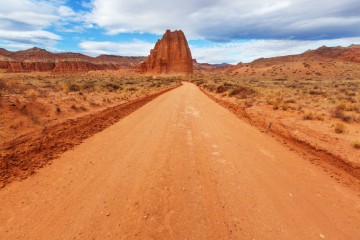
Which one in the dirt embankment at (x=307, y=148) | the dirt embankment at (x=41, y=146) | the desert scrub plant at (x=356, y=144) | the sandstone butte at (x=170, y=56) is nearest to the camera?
the dirt embankment at (x=41, y=146)

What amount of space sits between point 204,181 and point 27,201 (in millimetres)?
3391

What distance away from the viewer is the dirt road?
11.3ft

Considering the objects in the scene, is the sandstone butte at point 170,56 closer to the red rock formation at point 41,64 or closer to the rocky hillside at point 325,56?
the red rock formation at point 41,64

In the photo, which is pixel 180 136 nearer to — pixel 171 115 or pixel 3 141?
pixel 171 115

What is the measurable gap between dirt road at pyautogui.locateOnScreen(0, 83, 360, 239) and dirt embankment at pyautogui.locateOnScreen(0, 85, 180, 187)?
0.39 meters

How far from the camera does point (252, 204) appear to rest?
412cm

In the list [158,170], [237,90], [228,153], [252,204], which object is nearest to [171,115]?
[228,153]

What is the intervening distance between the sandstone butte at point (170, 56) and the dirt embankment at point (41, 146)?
310ft

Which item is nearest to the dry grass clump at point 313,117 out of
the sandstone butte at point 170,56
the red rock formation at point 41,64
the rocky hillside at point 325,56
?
the rocky hillside at point 325,56

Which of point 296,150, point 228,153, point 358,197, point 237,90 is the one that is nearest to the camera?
point 358,197

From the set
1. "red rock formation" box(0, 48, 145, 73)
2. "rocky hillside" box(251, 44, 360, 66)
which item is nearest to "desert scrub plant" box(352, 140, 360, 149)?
"rocky hillside" box(251, 44, 360, 66)

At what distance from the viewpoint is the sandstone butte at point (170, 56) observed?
102875 millimetres

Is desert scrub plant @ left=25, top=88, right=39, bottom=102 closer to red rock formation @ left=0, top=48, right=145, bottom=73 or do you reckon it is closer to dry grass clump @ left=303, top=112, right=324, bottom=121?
dry grass clump @ left=303, top=112, right=324, bottom=121

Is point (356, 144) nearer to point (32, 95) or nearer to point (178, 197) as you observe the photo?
point (178, 197)
